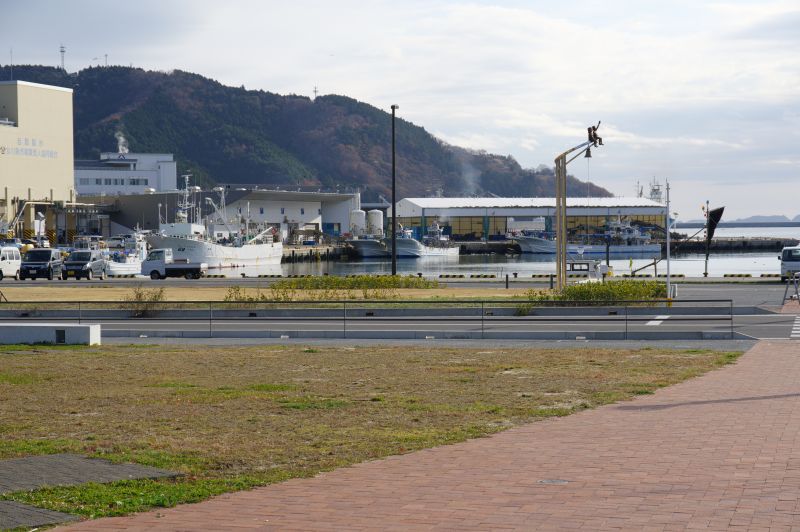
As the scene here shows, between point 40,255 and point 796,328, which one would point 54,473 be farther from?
point 40,255

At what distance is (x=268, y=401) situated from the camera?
15.2 meters

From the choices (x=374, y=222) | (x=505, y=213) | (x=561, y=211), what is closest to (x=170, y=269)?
(x=561, y=211)

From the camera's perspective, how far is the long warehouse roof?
159375mm

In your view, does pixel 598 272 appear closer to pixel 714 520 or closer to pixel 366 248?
pixel 714 520

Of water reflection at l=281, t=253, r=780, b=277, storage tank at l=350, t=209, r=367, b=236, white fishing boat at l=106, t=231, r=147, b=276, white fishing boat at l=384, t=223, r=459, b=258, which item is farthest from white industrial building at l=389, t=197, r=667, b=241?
white fishing boat at l=106, t=231, r=147, b=276

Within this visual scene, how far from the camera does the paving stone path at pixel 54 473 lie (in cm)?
902

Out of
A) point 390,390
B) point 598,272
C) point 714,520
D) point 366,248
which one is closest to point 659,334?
point 390,390

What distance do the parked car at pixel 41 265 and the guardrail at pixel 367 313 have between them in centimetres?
2589

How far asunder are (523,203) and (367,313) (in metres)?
137

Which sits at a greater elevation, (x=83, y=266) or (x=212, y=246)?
(x=212, y=246)

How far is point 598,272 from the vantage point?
58156 millimetres

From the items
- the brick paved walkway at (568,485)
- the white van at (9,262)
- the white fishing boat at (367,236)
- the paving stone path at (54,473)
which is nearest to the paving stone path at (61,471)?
the paving stone path at (54,473)

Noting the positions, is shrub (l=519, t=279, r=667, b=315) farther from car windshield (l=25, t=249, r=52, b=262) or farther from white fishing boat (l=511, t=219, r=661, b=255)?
white fishing boat (l=511, t=219, r=661, b=255)

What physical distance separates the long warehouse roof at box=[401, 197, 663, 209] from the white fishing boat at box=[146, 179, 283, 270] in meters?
61.6
